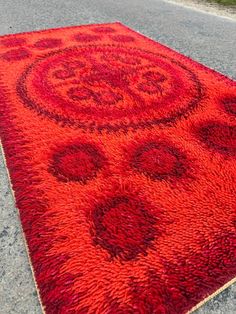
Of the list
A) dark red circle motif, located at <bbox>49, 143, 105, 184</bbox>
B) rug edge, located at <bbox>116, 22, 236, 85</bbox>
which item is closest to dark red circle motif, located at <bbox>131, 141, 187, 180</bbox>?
dark red circle motif, located at <bbox>49, 143, 105, 184</bbox>

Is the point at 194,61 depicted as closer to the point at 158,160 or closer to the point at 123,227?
the point at 158,160

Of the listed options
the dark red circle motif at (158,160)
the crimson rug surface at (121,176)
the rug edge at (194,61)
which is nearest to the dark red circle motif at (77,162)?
the crimson rug surface at (121,176)

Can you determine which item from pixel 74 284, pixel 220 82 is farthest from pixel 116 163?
pixel 220 82

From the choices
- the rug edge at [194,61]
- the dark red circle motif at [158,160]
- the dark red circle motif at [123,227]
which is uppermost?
the rug edge at [194,61]

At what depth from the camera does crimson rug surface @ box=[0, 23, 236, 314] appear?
83 cm

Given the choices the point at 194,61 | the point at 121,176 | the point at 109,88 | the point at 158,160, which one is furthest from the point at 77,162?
the point at 194,61

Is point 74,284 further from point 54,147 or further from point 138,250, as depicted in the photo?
point 54,147

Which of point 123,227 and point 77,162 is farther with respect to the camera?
point 77,162

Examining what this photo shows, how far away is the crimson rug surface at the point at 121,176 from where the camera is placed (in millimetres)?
834

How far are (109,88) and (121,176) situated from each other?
0.73 m

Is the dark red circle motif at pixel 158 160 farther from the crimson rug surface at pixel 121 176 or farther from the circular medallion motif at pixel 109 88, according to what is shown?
the circular medallion motif at pixel 109 88

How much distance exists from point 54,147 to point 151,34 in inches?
66.4

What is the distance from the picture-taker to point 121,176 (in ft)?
3.82

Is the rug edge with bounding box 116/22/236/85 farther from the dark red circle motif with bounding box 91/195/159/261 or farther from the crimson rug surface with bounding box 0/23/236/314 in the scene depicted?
the dark red circle motif with bounding box 91/195/159/261
